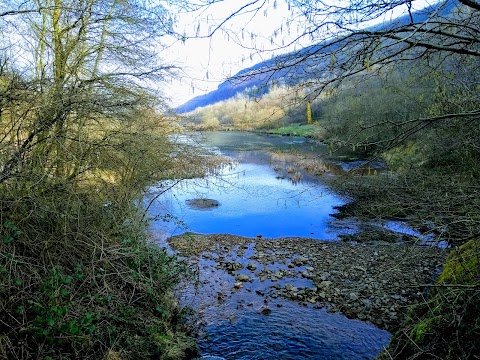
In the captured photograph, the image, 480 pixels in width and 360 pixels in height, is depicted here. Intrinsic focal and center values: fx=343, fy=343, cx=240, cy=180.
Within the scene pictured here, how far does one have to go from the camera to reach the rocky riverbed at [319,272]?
20.7ft

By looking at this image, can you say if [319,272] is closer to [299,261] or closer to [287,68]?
[299,261]

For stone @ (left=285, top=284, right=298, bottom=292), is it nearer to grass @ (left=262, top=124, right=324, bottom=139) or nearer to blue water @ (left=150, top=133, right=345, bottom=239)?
blue water @ (left=150, top=133, right=345, bottom=239)

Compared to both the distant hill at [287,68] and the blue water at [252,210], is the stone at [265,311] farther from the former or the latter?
the distant hill at [287,68]

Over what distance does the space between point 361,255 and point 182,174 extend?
507 cm

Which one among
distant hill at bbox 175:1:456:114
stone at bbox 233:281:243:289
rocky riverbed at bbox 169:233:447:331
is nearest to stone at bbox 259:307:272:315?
rocky riverbed at bbox 169:233:447:331

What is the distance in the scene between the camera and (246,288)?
7.23 metres

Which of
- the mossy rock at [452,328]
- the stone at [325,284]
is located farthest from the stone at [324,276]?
the mossy rock at [452,328]

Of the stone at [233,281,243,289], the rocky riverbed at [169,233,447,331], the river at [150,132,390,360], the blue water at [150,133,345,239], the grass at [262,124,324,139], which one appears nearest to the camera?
the grass at [262,124,324,139]

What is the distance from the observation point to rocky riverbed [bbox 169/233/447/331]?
6.32 m

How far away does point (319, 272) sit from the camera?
7.90 metres

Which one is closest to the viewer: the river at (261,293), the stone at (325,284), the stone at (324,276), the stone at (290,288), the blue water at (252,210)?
the river at (261,293)

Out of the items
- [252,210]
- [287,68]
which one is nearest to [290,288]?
[287,68]

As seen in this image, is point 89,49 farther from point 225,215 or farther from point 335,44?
point 225,215

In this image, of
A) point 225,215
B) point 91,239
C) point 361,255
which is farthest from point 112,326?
point 225,215
